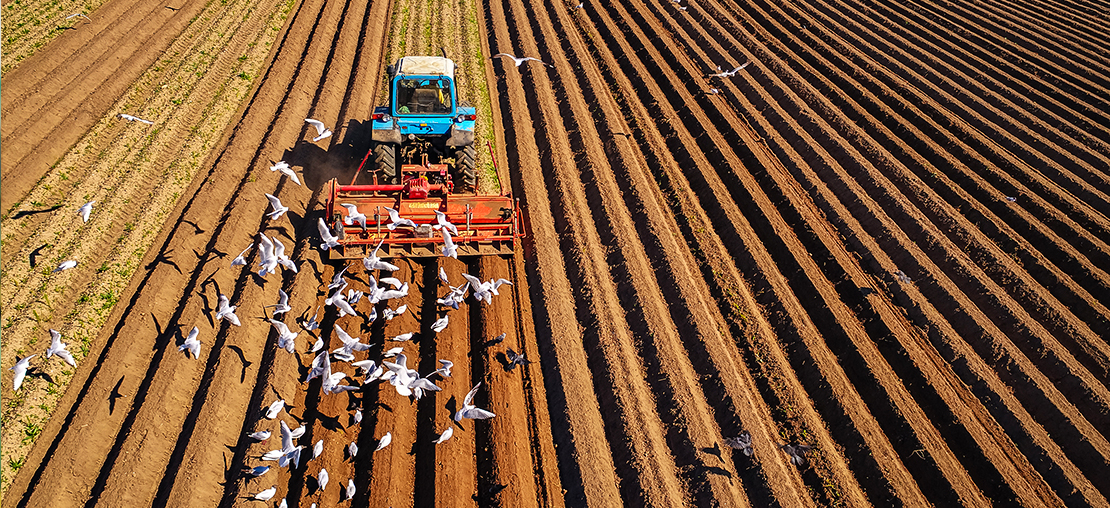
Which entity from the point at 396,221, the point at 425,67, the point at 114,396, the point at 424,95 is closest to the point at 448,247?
the point at 396,221

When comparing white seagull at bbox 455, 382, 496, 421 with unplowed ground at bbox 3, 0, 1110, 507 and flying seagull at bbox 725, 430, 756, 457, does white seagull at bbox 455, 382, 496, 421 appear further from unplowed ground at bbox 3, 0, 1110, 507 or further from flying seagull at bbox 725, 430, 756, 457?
flying seagull at bbox 725, 430, 756, 457

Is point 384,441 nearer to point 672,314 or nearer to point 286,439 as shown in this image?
point 286,439

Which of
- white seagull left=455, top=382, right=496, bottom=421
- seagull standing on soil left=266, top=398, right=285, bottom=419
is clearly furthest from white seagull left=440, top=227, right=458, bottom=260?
seagull standing on soil left=266, top=398, right=285, bottom=419

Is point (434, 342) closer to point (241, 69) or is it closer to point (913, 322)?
point (913, 322)

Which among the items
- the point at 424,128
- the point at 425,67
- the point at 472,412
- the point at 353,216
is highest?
the point at 425,67

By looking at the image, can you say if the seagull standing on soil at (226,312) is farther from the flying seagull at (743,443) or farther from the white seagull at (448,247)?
the flying seagull at (743,443)

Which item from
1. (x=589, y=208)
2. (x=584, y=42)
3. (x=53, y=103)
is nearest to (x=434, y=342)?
(x=589, y=208)
